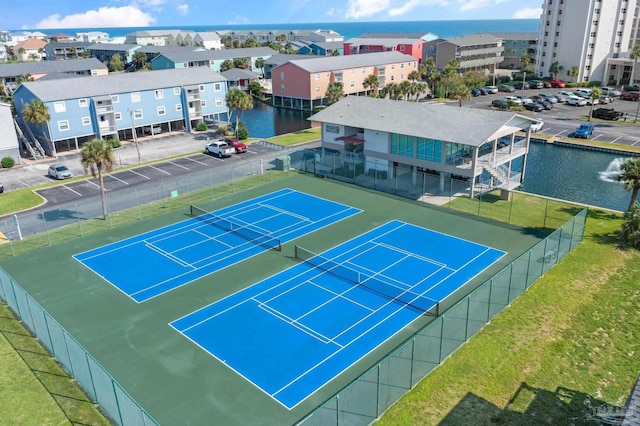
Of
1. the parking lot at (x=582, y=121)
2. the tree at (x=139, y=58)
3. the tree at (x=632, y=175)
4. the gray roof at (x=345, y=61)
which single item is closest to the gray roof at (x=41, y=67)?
the tree at (x=139, y=58)

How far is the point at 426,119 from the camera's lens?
1700 inches

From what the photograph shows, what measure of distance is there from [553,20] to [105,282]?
104 metres

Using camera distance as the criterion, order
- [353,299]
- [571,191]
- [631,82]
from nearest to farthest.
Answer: [353,299]
[571,191]
[631,82]

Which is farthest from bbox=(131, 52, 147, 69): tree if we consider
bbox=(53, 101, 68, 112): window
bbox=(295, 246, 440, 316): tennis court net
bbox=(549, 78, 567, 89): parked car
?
bbox=(295, 246, 440, 316): tennis court net

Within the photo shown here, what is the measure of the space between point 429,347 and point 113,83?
2166 inches

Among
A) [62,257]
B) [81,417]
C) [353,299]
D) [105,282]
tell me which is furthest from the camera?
[62,257]

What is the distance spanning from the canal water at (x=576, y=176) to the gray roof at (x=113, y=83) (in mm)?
43142

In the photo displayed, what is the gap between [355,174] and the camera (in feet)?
151

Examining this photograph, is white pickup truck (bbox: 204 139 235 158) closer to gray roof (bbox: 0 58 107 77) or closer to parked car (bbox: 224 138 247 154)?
parked car (bbox: 224 138 247 154)

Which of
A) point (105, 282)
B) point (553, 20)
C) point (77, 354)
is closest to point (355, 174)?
point (105, 282)

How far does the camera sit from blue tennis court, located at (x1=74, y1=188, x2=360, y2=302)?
29031 millimetres

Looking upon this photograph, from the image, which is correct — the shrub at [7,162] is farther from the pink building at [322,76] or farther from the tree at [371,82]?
the tree at [371,82]

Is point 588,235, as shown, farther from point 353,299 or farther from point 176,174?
point 176,174

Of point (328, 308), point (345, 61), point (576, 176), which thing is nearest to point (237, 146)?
point (328, 308)
